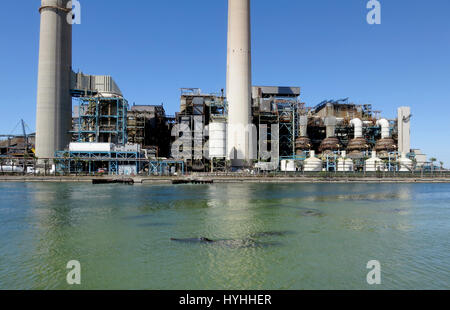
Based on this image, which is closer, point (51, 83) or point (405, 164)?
point (51, 83)

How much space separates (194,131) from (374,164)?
5169cm

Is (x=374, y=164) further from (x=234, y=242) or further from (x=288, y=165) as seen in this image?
(x=234, y=242)

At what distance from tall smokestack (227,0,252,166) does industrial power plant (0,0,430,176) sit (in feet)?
0.88

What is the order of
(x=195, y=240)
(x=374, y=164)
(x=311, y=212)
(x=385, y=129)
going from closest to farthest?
(x=195, y=240) → (x=311, y=212) → (x=374, y=164) → (x=385, y=129)

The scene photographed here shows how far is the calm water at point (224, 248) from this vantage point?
14.6m

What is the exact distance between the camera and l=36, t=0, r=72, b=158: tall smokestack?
288 feet

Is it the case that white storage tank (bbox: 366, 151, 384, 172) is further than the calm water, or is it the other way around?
white storage tank (bbox: 366, 151, 384, 172)

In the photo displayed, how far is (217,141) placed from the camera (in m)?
86.1

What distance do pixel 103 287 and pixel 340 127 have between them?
101490mm

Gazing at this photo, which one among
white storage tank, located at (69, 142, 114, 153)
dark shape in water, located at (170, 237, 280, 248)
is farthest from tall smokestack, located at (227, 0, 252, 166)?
dark shape in water, located at (170, 237, 280, 248)

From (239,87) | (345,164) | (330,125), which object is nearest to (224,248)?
(239,87)

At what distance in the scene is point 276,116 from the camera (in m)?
95.8

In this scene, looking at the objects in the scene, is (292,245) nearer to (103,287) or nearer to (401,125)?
(103,287)

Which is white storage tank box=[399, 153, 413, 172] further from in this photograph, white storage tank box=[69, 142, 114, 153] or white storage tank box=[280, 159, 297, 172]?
white storage tank box=[69, 142, 114, 153]
